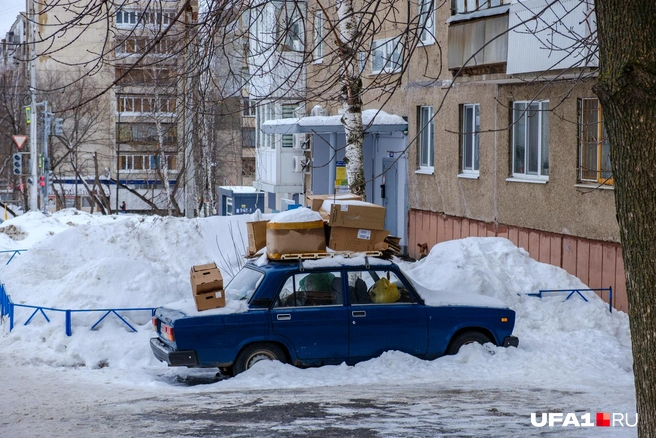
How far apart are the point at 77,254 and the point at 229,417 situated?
37.8 ft

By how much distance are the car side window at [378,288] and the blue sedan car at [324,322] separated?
0.04 ft

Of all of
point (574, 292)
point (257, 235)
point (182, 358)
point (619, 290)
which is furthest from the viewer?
point (619, 290)

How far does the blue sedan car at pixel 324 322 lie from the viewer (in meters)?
9.72

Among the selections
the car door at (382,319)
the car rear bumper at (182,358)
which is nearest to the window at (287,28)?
the car door at (382,319)

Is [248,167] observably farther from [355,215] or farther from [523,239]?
[355,215]

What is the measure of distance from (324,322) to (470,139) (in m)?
9.77

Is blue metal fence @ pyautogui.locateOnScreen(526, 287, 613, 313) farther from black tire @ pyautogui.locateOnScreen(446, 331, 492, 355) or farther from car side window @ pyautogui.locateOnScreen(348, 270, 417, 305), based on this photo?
car side window @ pyautogui.locateOnScreen(348, 270, 417, 305)

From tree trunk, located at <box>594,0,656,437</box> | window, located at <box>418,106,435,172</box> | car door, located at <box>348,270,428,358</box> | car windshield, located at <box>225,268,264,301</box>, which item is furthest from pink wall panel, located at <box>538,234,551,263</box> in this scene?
tree trunk, located at <box>594,0,656,437</box>

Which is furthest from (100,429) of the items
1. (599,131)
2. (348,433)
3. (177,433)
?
(599,131)

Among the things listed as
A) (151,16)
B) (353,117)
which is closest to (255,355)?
(151,16)

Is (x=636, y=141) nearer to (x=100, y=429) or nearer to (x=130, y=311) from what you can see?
(x=100, y=429)

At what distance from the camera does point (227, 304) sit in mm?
10047

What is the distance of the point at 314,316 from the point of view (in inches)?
392

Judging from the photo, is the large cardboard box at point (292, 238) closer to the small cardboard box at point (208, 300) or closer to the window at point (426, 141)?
the small cardboard box at point (208, 300)
